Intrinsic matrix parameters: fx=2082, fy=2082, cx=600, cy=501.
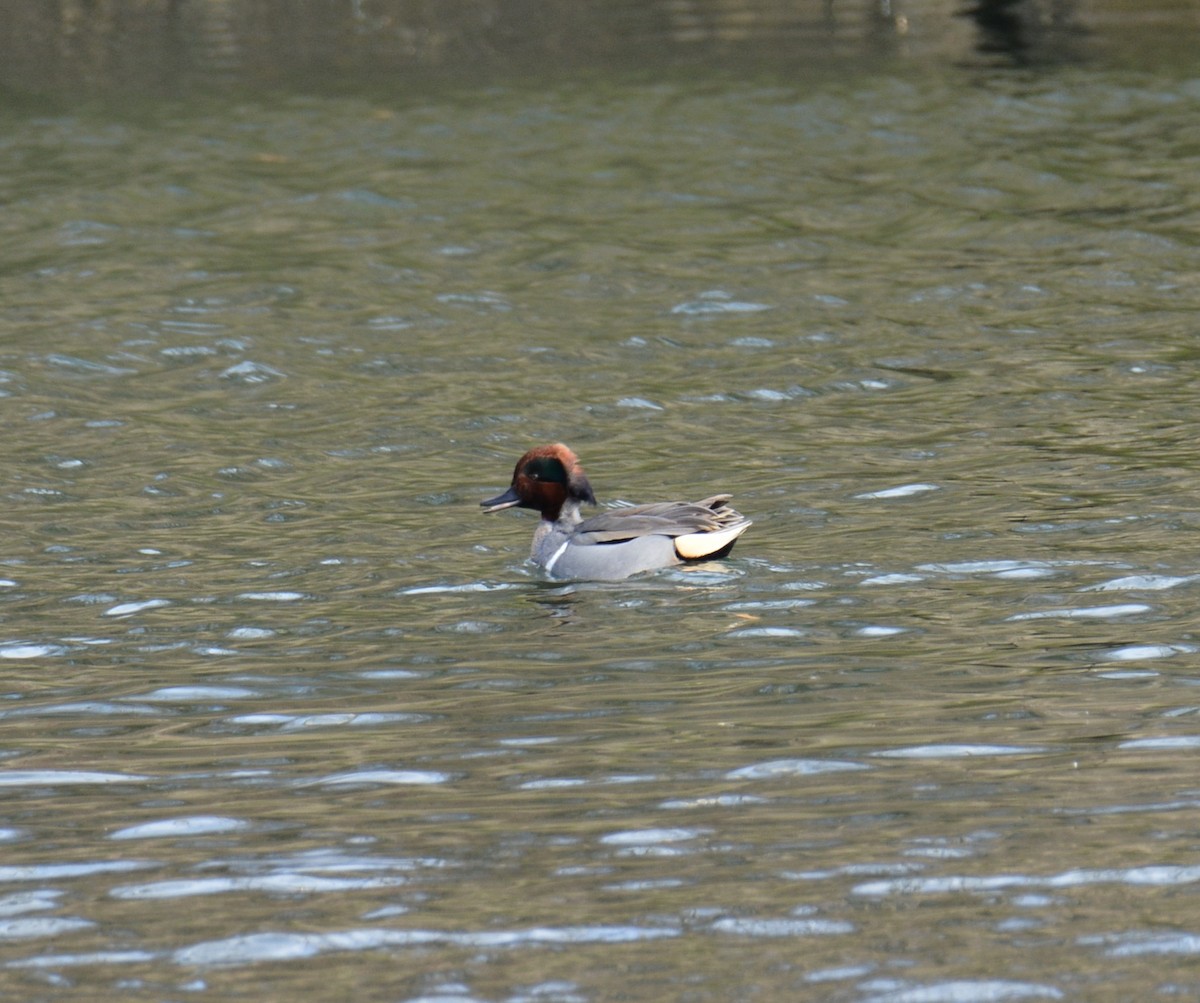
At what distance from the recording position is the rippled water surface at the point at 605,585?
542 cm

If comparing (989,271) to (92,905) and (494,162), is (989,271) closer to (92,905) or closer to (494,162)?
(494,162)

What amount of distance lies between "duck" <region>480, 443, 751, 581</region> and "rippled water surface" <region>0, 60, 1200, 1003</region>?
153mm

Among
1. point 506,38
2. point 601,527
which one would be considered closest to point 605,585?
point 601,527

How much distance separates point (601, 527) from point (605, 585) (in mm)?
290

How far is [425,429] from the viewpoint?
42.7 feet

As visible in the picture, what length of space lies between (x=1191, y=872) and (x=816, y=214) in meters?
13.2

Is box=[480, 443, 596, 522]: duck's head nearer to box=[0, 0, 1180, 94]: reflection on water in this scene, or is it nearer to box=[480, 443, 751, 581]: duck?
box=[480, 443, 751, 581]: duck

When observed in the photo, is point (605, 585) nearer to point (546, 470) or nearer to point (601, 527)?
point (601, 527)

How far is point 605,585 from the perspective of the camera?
9.86 meters

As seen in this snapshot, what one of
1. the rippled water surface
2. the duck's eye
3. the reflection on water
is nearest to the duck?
the duck's eye

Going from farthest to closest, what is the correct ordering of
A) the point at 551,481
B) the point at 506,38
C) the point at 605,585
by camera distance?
the point at 506,38, the point at 551,481, the point at 605,585

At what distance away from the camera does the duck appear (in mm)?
9562

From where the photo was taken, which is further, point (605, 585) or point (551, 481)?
point (551, 481)

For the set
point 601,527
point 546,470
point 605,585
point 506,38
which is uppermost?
point 506,38
